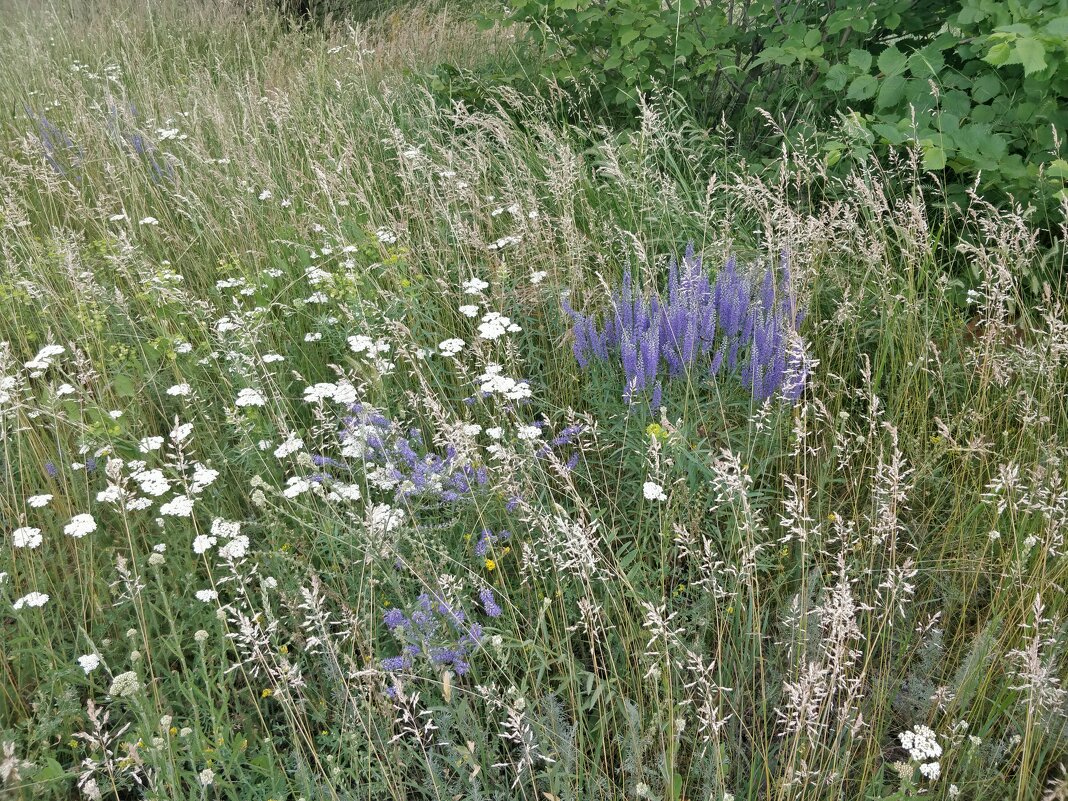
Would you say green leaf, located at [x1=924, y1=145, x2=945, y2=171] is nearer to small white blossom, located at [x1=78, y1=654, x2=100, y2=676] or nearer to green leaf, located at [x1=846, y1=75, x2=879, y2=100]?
green leaf, located at [x1=846, y1=75, x2=879, y2=100]

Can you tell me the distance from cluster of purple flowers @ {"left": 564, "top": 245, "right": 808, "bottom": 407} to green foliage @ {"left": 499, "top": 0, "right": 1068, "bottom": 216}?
105 cm

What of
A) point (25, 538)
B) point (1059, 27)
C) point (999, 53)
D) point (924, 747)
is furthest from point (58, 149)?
point (924, 747)

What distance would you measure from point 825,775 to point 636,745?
0.43 meters

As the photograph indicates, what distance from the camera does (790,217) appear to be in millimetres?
2693

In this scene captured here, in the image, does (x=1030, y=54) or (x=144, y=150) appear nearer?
(x=1030, y=54)

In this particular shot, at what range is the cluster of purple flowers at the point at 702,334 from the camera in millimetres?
2418

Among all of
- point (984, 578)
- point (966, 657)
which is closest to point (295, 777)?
point (966, 657)

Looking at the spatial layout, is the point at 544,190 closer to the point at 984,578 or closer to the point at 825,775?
the point at 984,578

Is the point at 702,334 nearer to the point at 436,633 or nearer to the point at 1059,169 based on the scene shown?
the point at 436,633

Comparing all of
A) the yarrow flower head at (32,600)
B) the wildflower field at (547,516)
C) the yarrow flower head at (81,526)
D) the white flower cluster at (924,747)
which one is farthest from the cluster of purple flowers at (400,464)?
the white flower cluster at (924,747)

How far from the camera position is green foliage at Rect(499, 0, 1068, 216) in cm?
300

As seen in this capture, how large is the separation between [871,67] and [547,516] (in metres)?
3.44

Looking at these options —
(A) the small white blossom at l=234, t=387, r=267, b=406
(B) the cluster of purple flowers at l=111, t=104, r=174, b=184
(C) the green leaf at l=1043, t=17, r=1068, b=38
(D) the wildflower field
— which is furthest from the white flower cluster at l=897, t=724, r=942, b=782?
(B) the cluster of purple flowers at l=111, t=104, r=174, b=184

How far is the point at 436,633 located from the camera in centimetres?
192
